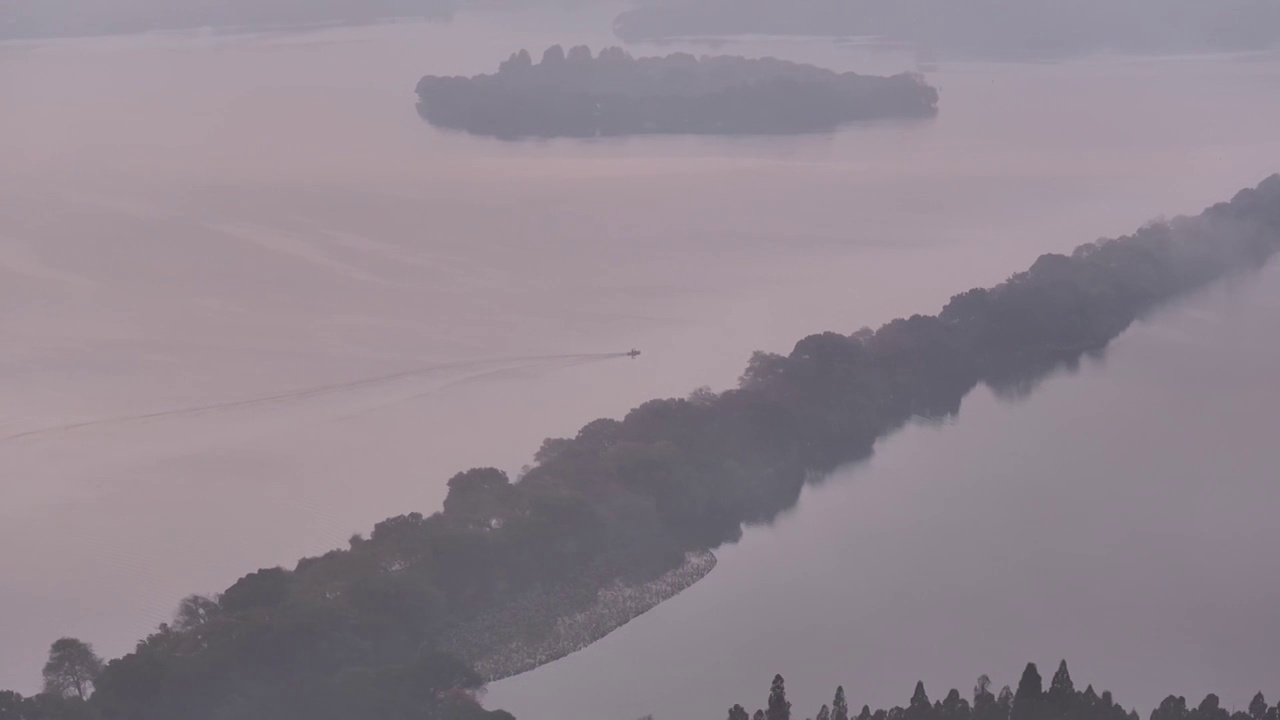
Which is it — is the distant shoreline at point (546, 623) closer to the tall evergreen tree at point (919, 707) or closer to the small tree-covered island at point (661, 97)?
the tall evergreen tree at point (919, 707)

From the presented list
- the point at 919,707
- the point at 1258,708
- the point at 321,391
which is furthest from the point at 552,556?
the point at 1258,708

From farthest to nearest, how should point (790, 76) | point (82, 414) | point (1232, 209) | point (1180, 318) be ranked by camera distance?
point (790, 76)
point (1232, 209)
point (1180, 318)
point (82, 414)

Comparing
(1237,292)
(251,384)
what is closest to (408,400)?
(251,384)

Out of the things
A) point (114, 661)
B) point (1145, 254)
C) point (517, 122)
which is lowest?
point (114, 661)

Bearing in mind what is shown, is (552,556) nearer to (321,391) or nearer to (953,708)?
(953,708)

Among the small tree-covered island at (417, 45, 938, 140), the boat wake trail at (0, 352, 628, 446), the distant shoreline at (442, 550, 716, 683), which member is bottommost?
the distant shoreline at (442, 550, 716, 683)

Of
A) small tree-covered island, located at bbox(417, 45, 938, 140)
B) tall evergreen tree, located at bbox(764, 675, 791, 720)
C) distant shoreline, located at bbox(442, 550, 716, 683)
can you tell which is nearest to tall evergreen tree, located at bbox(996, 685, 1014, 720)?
tall evergreen tree, located at bbox(764, 675, 791, 720)

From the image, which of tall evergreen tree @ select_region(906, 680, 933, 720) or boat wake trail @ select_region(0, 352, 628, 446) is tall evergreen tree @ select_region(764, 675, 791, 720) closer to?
tall evergreen tree @ select_region(906, 680, 933, 720)

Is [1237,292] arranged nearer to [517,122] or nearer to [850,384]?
[850,384]
